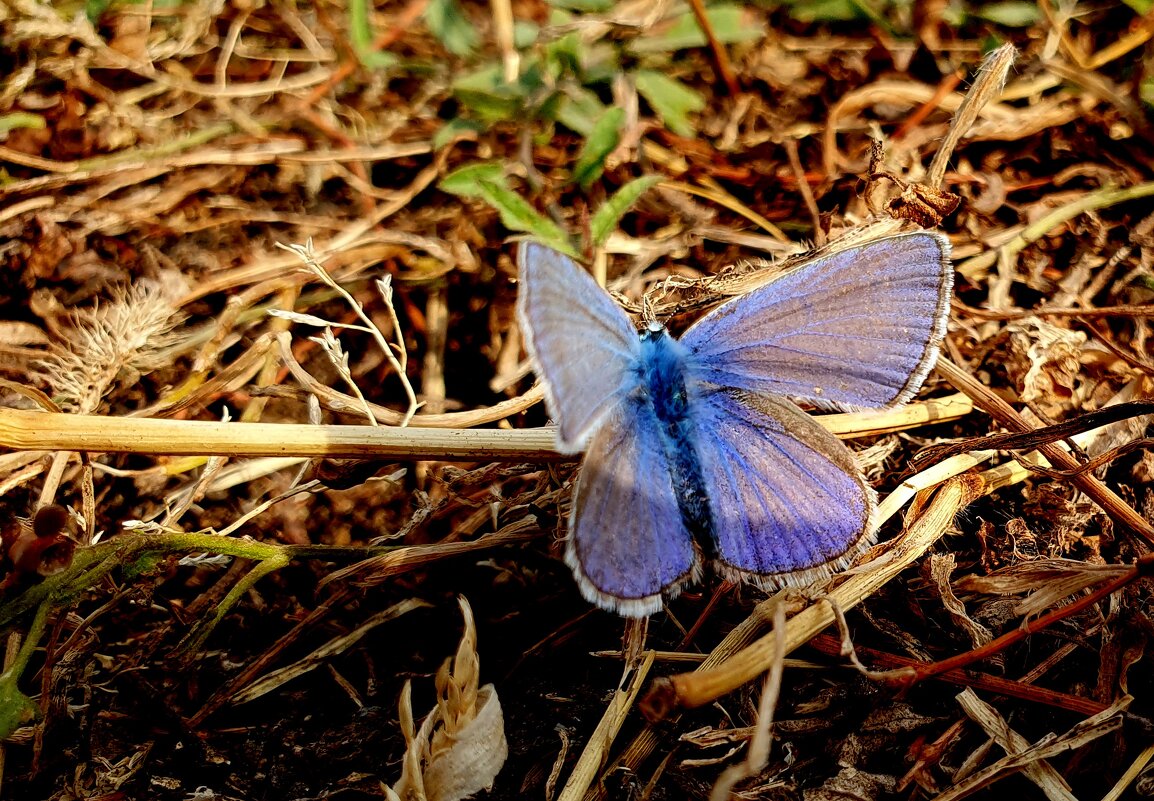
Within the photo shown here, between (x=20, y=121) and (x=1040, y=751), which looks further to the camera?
(x=20, y=121)

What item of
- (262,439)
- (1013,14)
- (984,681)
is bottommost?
(984,681)

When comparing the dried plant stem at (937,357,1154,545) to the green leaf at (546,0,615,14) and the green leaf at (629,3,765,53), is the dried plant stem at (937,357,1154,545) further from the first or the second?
the green leaf at (546,0,615,14)

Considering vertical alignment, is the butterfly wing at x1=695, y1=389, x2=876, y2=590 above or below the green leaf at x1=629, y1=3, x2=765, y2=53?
below

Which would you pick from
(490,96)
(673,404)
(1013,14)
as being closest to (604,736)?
(673,404)

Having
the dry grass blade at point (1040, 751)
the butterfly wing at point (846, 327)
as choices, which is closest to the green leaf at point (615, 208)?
the butterfly wing at point (846, 327)

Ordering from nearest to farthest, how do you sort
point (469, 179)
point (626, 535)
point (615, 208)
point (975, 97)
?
point (626, 535)
point (975, 97)
point (615, 208)
point (469, 179)

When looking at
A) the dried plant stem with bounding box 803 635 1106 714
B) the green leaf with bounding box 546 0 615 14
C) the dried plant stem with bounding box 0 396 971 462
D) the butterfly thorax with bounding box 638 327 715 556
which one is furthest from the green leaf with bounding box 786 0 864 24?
the dried plant stem with bounding box 803 635 1106 714

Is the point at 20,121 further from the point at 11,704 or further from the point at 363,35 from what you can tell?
the point at 11,704
